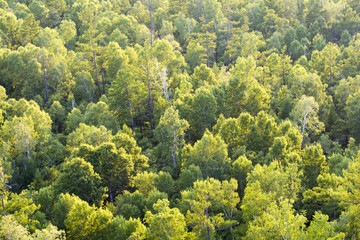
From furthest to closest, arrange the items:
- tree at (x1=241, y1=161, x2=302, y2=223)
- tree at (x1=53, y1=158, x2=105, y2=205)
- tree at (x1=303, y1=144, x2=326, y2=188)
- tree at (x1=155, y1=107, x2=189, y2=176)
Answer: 1. tree at (x1=155, y1=107, x2=189, y2=176)
2. tree at (x1=303, y1=144, x2=326, y2=188)
3. tree at (x1=53, y1=158, x2=105, y2=205)
4. tree at (x1=241, y1=161, x2=302, y2=223)

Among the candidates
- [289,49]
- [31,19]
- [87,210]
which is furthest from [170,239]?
[31,19]

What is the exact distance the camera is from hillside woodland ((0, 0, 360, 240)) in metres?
35.1

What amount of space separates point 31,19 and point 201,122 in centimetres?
5479

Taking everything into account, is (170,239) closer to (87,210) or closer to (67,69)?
(87,210)

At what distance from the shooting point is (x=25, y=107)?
189ft

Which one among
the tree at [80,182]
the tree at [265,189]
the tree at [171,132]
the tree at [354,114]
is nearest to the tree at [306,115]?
the tree at [354,114]

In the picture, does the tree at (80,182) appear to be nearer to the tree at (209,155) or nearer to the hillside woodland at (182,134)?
the hillside woodland at (182,134)

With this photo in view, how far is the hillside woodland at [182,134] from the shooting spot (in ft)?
115

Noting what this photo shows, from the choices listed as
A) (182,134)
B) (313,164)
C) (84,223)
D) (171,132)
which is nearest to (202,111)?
(182,134)

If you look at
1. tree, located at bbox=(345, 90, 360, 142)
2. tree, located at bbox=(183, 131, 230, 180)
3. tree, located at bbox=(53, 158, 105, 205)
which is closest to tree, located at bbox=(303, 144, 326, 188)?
tree, located at bbox=(183, 131, 230, 180)

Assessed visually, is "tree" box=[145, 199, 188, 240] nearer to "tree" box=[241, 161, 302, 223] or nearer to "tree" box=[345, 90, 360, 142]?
"tree" box=[241, 161, 302, 223]

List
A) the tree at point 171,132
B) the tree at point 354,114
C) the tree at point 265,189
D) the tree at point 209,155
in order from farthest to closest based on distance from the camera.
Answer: the tree at point 354,114, the tree at point 171,132, the tree at point 209,155, the tree at point 265,189

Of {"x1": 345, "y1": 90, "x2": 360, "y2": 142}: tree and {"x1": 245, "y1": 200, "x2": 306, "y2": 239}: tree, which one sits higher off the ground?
{"x1": 345, "y1": 90, "x2": 360, "y2": 142}: tree

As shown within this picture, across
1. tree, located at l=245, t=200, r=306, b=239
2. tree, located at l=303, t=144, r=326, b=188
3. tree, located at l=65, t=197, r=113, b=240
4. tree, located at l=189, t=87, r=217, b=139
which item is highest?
tree, located at l=189, t=87, r=217, b=139
